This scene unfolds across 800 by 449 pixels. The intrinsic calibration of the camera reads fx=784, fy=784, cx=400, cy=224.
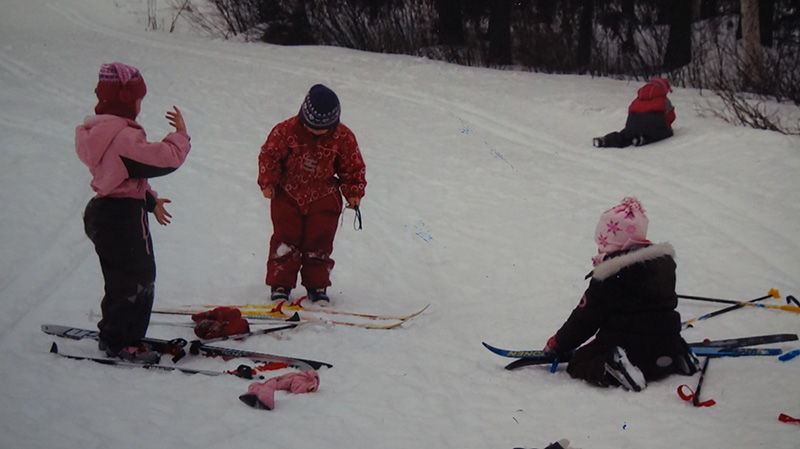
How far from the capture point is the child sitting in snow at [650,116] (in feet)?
29.3

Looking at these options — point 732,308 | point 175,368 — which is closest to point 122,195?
point 175,368

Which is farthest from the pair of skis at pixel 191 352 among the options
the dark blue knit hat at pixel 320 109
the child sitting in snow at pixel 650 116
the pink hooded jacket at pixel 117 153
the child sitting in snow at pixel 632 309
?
the child sitting in snow at pixel 650 116

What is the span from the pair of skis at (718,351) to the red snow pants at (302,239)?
1681mm

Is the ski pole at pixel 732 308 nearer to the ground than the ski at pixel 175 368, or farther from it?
nearer to the ground

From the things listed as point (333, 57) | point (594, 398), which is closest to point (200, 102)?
point (333, 57)

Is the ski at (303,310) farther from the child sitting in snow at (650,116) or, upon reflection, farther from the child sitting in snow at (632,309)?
the child sitting in snow at (650,116)

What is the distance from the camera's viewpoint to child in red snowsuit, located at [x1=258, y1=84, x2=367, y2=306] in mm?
5180

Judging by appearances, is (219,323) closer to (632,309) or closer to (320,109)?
(320,109)

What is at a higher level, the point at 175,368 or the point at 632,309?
the point at 632,309

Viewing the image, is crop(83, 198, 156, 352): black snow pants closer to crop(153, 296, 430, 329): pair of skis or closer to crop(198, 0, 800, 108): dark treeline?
crop(153, 296, 430, 329): pair of skis

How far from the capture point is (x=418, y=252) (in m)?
6.78

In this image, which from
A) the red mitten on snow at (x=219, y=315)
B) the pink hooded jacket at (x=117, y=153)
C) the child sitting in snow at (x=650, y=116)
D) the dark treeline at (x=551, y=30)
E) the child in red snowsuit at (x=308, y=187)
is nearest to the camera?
the pink hooded jacket at (x=117, y=153)

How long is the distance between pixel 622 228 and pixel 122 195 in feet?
8.32

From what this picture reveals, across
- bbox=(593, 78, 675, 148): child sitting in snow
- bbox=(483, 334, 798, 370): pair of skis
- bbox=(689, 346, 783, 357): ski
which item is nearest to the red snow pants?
bbox=(483, 334, 798, 370): pair of skis
